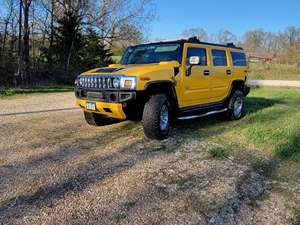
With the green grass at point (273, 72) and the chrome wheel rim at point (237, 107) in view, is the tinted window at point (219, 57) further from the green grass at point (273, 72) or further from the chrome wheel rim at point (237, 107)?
the green grass at point (273, 72)

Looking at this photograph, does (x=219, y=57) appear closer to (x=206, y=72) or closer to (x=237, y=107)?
(x=206, y=72)

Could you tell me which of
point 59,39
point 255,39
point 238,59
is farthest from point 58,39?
point 255,39

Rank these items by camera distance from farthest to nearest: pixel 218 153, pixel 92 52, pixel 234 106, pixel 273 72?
pixel 273 72, pixel 92 52, pixel 234 106, pixel 218 153

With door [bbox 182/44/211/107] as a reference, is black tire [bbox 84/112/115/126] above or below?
below

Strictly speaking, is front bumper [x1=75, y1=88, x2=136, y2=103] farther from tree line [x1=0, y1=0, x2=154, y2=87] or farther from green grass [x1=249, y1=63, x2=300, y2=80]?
green grass [x1=249, y1=63, x2=300, y2=80]

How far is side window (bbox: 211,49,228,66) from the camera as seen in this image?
6.85 m

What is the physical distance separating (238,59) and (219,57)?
1.14 m

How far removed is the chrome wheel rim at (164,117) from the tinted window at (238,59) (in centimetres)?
316

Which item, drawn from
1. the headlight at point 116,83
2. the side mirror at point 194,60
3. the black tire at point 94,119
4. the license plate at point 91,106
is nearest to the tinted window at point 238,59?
the side mirror at point 194,60

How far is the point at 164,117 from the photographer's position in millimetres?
5414

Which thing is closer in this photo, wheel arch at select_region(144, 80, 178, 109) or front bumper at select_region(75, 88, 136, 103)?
front bumper at select_region(75, 88, 136, 103)

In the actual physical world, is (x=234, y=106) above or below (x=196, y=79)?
below

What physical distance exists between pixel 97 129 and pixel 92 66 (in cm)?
1591

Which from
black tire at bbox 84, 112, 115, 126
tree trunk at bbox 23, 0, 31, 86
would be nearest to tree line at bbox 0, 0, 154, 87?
tree trunk at bbox 23, 0, 31, 86
